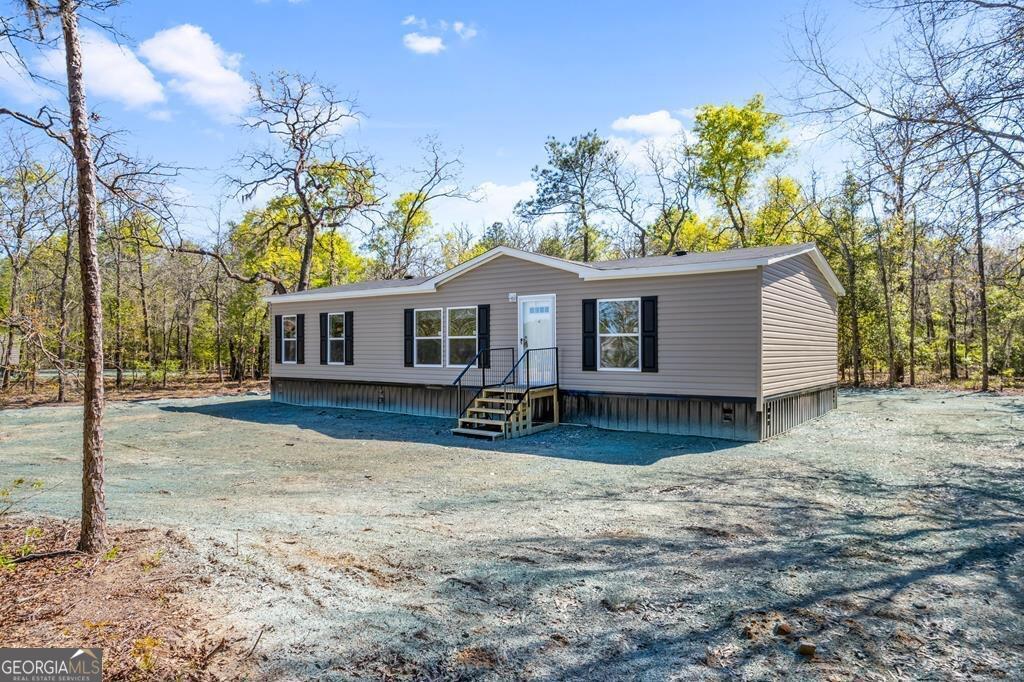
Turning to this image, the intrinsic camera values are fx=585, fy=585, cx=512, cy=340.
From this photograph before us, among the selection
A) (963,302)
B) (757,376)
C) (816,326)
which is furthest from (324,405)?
(963,302)

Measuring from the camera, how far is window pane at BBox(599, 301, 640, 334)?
10648 millimetres

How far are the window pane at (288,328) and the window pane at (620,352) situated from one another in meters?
9.34

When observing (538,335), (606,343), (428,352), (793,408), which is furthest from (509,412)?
(793,408)

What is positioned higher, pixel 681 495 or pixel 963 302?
pixel 963 302

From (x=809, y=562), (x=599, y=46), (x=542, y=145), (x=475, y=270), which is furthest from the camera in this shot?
(x=542, y=145)

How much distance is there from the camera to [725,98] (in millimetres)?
25062

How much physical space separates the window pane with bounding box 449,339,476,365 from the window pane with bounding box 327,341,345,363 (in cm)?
366

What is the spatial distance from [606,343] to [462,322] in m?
3.38

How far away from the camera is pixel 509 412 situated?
10.3 metres

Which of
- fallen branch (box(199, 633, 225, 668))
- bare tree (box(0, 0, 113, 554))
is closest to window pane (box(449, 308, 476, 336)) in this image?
bare tree (box(0, 0, 113, 554))

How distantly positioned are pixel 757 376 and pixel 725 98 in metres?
19.8

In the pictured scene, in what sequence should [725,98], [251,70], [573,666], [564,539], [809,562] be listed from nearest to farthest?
1. [573,666]
2. [809,562]
3. [564,539]
4. [251,70]
5. [725,98]

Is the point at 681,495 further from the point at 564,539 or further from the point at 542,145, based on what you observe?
the point at 542,145

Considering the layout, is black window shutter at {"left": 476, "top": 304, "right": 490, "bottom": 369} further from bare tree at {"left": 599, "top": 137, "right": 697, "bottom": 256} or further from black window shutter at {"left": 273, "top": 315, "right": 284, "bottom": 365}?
bare tree at {"left": 599, "top": 137, "right": 697, "bottom": 256}
